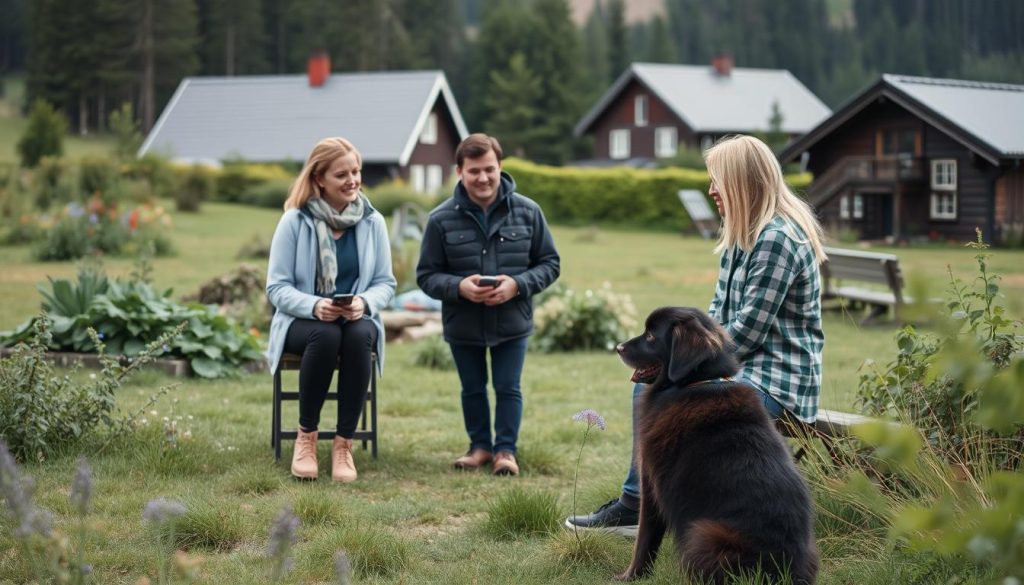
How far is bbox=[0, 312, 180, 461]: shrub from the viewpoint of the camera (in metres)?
5.24

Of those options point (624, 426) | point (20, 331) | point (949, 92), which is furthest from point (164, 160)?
point (624, 426)

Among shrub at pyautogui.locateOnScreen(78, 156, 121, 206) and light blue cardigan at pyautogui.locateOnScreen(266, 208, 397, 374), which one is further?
shrub at pyautogui.locateOnScreen(78, 156, 121, 206)

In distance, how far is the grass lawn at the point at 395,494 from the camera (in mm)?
4039

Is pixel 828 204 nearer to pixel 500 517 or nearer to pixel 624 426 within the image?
pixel 624 426

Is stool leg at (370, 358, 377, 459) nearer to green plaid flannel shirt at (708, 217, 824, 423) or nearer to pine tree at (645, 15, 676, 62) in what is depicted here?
green plaid flannel shirt at (708, 217, 824, 423)

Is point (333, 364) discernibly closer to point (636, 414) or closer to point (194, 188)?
point (636, 414)

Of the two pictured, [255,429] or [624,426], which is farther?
[624,426]

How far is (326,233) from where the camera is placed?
5840 millimetres

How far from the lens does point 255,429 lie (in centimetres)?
670

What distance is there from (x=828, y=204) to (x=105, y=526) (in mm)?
29903

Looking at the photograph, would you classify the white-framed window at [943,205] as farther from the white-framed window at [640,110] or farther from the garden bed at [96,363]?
the white-framed window at [640,110]

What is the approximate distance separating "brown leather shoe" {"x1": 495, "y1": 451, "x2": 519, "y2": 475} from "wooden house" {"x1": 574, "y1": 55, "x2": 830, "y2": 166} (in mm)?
46156

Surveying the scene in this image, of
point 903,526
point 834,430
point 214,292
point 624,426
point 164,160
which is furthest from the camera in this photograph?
point 164,160

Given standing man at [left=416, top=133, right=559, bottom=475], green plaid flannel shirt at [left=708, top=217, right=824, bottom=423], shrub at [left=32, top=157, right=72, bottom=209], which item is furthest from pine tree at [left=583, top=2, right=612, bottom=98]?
green plaid flannel shirt at [left=708, top=217, right=824, bottom=423]
